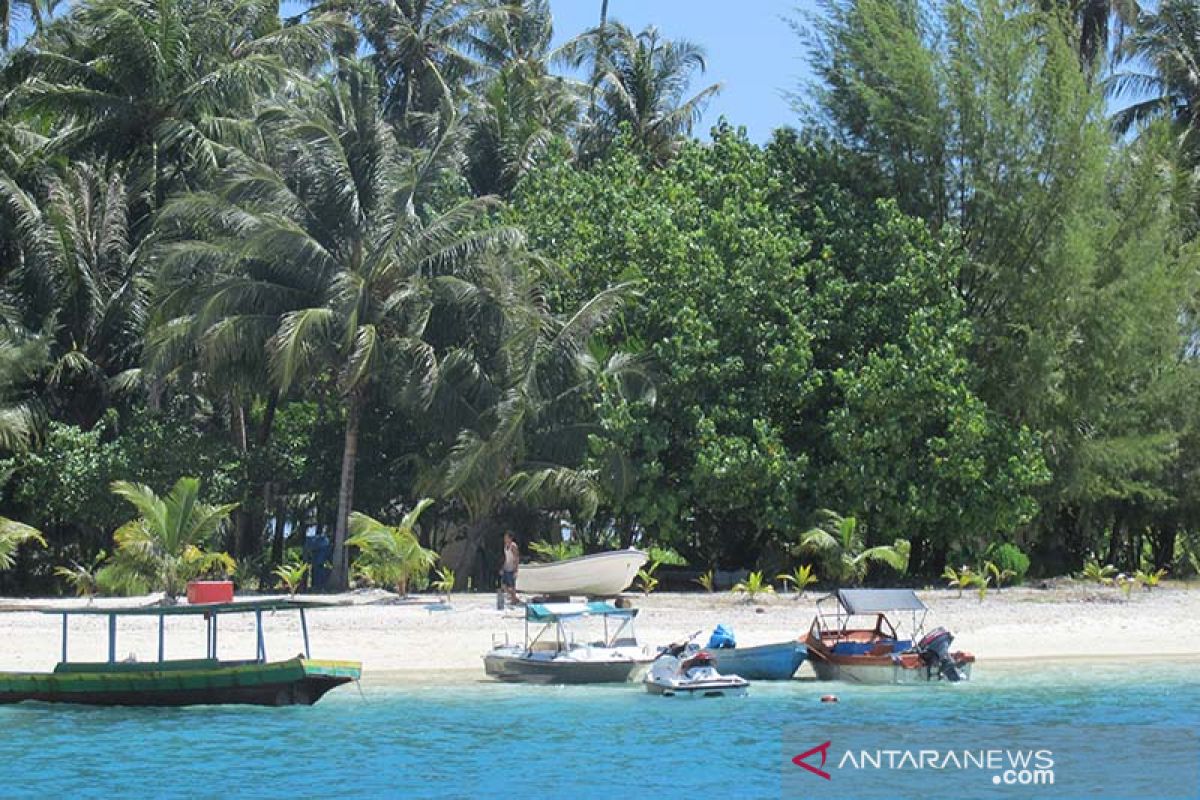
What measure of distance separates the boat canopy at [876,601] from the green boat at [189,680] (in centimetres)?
817

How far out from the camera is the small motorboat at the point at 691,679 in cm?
2388

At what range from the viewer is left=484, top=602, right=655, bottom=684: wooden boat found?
2500 centimetres

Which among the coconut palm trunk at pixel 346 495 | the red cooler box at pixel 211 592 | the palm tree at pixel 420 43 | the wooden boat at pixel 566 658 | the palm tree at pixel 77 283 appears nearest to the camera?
the red cooler box at pixel 211 592

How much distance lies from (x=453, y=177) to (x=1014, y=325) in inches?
595

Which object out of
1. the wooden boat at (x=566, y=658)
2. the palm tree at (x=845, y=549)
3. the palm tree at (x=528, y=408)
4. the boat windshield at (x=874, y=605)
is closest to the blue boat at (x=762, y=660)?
the boat windshield at (x=874, y=605)

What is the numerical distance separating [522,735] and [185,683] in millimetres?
5436

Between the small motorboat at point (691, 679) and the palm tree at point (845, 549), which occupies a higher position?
the palm tree at point (845, 549)

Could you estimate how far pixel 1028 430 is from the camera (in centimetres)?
3575

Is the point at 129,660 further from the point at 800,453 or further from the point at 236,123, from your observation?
the point at 236,123

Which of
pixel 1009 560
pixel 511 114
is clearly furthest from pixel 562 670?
pixel 511 114

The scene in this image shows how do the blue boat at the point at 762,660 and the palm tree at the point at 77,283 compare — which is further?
the palm tree at the point at 77,283

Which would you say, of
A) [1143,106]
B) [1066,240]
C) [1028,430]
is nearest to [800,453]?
[1028,430]

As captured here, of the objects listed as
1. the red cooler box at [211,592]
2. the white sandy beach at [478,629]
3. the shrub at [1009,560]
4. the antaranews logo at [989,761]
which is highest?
the shrub at [1009,560]

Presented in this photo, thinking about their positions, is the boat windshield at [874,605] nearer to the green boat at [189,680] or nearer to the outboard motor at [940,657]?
the outboard motor at [940,657]
